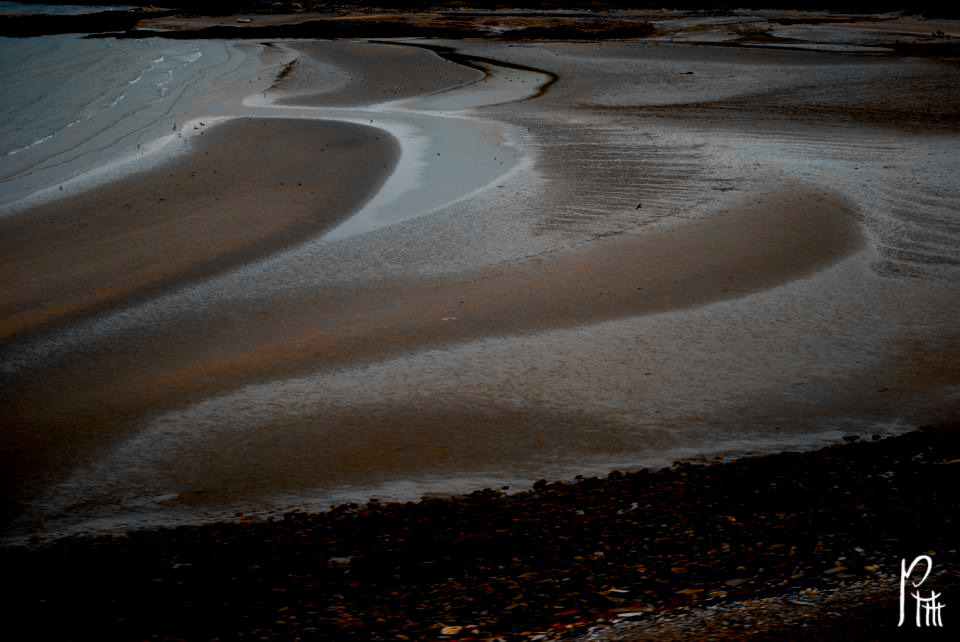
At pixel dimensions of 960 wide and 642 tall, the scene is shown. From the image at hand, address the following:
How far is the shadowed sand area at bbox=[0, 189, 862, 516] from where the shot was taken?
257 inches

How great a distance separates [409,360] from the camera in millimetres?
7914

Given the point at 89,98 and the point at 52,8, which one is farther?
the point at 52,8

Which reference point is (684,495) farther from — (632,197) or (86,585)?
(632,197)

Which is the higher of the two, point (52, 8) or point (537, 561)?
point (52, 8)

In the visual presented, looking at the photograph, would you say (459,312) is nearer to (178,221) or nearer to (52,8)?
(178,221)

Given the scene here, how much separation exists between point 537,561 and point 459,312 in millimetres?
4304

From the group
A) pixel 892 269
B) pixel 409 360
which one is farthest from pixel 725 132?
pixel 409 360

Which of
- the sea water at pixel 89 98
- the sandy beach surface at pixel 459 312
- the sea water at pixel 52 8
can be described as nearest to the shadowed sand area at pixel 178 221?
the sandy beach surface at pixel 459 312

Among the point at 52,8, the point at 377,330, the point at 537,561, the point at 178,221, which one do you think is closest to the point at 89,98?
the point at 178,221

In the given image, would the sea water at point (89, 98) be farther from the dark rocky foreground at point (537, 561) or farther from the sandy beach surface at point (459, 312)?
the dark rocky foreground at point (537, 561)

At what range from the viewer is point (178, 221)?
12289 millimetres

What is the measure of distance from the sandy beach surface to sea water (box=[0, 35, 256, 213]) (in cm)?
203

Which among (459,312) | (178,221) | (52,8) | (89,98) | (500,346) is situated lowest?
(500,346)

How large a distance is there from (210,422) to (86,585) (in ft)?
7.25
